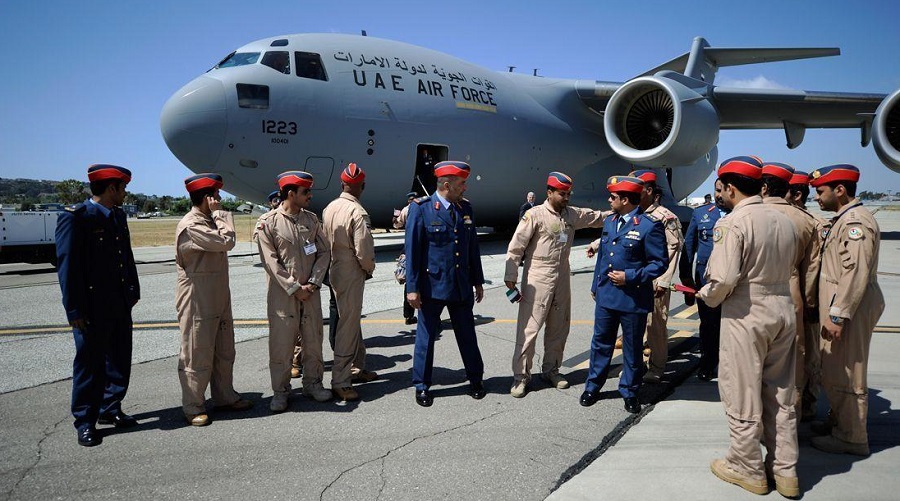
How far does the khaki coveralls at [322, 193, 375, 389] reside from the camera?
462cm

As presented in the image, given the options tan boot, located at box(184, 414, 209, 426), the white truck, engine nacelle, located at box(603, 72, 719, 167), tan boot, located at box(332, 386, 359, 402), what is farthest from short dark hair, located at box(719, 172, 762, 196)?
the white truck

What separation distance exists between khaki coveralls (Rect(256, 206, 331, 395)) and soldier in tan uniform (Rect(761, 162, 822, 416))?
11.1ft

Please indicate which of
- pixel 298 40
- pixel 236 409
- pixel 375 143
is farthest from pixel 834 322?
pixel 298 40

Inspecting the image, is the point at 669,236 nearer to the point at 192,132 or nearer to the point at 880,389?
the point at 880,389

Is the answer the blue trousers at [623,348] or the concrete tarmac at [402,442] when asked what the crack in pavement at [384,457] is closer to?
the concrete tarmac at [402,442]

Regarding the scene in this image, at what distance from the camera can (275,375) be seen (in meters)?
4.20

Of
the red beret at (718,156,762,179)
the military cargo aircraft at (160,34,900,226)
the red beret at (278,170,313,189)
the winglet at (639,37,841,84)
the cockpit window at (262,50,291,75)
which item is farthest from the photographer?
the winglet at (639,37,841,84)

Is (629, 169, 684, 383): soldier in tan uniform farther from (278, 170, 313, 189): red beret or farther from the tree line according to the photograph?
the tree line

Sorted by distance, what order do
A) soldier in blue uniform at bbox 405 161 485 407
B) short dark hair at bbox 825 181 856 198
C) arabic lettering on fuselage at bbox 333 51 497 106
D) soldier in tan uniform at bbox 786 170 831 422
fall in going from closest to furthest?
short dark hair at bbox 825 181 856 198
soldier in tan uniform at bbox 786 170 831 422
soldier in blue uniform at bbox 405 161 485 407
arabic lettering on fuselage at bbox 333 51 497 106

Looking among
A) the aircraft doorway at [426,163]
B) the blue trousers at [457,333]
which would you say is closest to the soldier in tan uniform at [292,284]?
the blue trousers at [457,333]

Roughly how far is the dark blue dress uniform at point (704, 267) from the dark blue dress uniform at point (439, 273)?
6.80 ft

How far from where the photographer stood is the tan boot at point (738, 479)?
2.84 meters

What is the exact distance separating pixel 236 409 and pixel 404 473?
1754 mm

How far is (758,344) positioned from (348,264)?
3.21 m
